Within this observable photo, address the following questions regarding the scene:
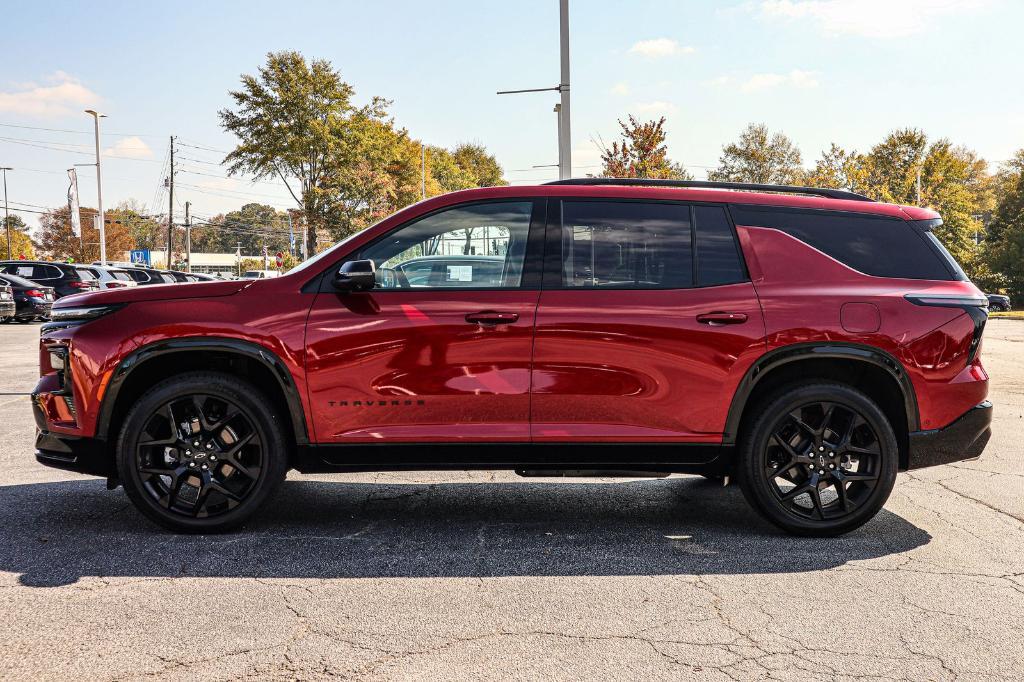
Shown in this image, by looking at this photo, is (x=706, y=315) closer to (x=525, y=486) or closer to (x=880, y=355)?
(x=880, y=355)

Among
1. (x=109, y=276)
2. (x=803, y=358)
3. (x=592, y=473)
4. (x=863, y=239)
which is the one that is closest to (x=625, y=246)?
(x=803, y=358)

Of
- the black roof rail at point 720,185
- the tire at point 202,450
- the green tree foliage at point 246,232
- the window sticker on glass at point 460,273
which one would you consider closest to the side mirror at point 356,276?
the window sticker on glass at point 460,273

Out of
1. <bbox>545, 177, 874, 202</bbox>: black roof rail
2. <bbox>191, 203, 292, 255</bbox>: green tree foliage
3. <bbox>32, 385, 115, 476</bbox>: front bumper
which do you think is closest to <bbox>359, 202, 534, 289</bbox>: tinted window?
<bbox>545, 177, 874, 202</bbox>: black roof rail

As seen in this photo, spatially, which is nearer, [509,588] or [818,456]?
[509,588]

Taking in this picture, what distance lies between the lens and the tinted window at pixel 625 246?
4732 millimetres

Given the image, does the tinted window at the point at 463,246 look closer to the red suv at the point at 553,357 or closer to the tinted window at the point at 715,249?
the red suv at the point at 553,357

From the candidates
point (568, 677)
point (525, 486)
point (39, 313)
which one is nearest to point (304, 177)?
point (39, 313)

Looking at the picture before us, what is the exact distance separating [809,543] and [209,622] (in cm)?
305

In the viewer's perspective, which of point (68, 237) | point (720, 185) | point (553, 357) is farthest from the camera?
point (68, 237)

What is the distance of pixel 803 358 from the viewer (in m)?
4.71

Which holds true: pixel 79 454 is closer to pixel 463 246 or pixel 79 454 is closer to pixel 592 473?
pixel 463 246

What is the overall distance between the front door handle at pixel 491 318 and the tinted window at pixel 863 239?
4.59ft

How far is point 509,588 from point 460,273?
167cm

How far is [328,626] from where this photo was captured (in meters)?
3.54
